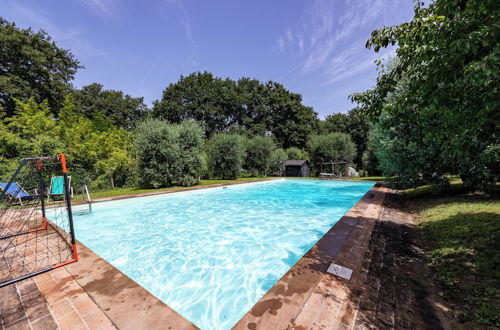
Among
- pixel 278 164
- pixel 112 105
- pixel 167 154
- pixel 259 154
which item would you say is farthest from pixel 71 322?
pixel 112 105

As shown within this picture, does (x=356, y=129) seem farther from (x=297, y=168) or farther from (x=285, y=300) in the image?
(x=285, y=300)

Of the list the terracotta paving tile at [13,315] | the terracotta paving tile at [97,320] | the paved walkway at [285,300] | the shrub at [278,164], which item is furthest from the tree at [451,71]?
the shrub at [278,164]

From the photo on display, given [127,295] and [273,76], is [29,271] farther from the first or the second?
[273,76]

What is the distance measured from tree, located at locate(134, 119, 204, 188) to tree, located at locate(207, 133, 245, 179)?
5.21 metres

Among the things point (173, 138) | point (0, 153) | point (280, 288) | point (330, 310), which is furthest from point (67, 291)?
point (0, 153)

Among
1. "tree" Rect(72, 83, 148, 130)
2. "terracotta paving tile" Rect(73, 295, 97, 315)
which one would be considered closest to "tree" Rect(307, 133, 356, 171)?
"terracotta paving tile" Rect(73, 295, 97, 315)

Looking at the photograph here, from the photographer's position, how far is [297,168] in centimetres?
2602

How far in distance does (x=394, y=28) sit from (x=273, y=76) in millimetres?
36743

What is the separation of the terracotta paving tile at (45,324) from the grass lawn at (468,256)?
3940 millimetres

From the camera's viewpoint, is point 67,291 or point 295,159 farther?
point 295,159

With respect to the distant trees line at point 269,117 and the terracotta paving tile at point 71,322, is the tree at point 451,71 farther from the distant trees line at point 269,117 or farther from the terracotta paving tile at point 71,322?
the terracotta paving tile at point 71,322

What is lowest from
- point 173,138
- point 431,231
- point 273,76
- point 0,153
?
point 431,231

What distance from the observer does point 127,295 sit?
7.20 ft

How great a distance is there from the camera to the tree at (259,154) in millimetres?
24109
